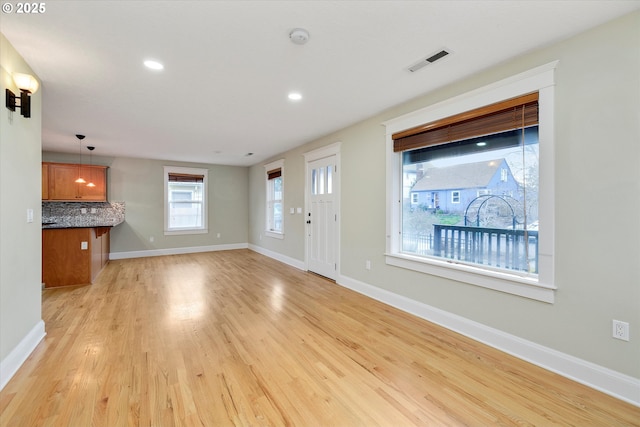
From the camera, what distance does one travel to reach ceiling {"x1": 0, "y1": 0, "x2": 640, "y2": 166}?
1.77m

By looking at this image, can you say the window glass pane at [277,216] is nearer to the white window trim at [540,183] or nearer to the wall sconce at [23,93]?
the white window trim at [540,183]

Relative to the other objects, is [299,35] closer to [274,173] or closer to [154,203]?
[274,173]

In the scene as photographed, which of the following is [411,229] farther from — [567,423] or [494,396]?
[567,423]

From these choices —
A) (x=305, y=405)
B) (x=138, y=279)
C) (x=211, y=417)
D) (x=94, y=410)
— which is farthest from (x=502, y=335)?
(x=138, y=279)

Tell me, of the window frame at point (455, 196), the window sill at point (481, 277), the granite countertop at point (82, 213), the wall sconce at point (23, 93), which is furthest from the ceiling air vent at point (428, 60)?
the granite countertop at point (82, 213)

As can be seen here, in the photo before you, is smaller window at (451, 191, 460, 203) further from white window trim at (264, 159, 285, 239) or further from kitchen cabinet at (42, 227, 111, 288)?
kitchen cabinet at (42, 227, 111, 288)

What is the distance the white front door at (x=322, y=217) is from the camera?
4.63m

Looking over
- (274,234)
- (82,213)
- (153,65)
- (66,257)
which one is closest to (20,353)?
(153,65)

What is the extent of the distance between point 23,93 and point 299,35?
220 centimetres

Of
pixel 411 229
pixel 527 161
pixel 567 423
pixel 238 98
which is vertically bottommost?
pixel 567 423

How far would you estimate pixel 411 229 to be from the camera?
11.2 ft

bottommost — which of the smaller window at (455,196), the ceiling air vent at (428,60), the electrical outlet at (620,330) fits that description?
the electrical outlet at (620,330)

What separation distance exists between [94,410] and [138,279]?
355cm

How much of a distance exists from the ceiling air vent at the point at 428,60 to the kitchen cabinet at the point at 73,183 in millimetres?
6947
